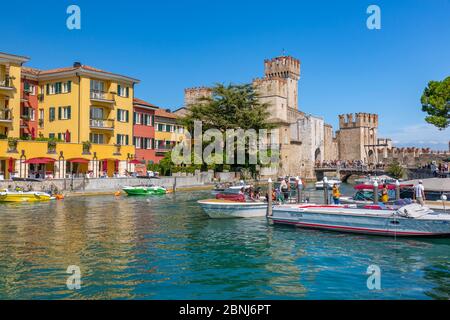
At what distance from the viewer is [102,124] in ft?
170

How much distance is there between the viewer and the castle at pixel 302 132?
279 feet

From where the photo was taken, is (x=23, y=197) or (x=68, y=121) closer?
(x=23, y=197)

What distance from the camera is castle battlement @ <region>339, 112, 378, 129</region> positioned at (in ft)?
332

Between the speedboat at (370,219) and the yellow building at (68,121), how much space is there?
86.5 ft

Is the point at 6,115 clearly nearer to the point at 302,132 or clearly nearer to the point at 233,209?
the point at 233,209

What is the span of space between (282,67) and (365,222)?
86.7 meters

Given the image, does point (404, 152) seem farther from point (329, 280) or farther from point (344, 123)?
point (329, 280)

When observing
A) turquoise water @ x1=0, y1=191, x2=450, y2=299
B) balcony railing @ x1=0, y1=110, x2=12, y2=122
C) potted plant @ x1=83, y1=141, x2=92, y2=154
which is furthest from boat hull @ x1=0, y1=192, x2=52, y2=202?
balcony railing @ x1=0, y1=110, x2=12, y2=122

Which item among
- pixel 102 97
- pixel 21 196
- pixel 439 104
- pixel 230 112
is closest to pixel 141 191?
pixel 21 196

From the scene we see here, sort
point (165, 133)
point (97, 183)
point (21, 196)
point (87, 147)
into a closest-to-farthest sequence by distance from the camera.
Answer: point (21, 196), point (97, 183), point (87, 147), point (165, 133)

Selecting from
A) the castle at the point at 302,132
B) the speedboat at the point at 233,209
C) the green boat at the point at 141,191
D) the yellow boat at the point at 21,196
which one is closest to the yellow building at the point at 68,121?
the green boat at the point at 141,191

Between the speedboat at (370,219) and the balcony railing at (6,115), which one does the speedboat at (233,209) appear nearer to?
the speedboat at (370,219)

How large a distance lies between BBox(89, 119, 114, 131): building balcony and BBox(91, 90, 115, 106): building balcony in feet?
6.69

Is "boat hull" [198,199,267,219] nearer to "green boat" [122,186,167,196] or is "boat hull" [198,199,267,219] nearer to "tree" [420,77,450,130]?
"green boat" [122,186,167,196]
